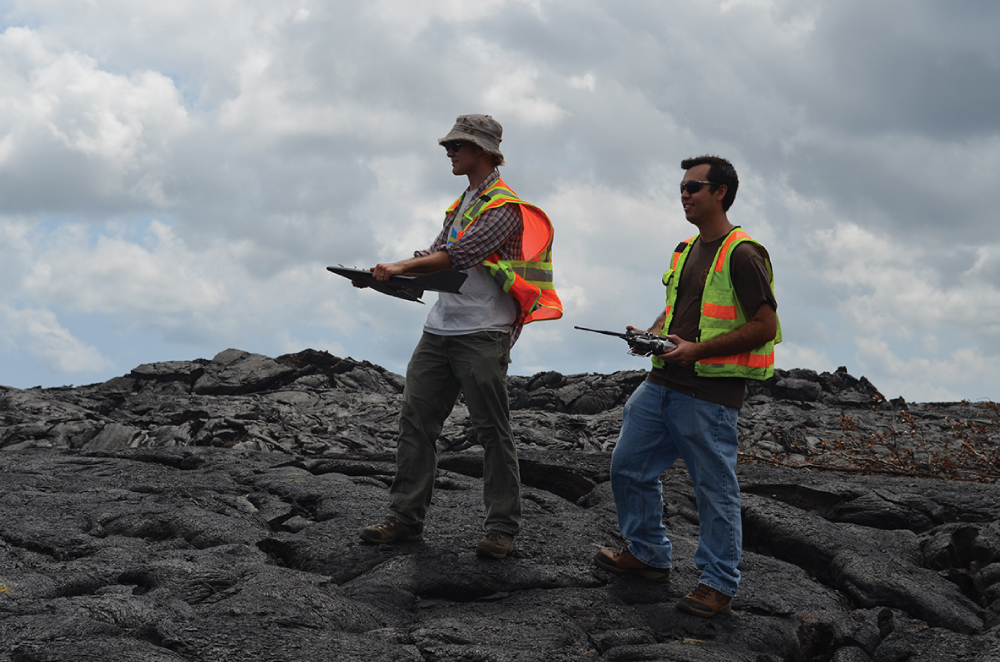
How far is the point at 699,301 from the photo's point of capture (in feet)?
13.7

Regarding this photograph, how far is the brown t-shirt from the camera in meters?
3.96

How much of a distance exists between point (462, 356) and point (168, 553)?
1.97 meters

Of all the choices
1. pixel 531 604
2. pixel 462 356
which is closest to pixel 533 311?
pixel 462 356

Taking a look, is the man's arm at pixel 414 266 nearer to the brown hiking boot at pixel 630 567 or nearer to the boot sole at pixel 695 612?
the brown hiking boot at pixel 630 567

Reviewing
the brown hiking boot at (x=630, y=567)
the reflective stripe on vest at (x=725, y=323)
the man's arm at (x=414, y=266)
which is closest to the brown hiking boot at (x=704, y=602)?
the brown hiking boot at (x=630, y=567)

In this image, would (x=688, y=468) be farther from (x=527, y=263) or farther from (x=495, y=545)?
(x=527, y=263)

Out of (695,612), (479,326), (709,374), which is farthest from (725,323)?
(695,612)

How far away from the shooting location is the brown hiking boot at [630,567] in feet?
14.9

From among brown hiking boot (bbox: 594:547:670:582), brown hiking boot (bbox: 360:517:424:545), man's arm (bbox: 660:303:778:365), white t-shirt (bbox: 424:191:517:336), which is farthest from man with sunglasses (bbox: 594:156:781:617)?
brown hiking boot (bbox: 360:517:424:545)

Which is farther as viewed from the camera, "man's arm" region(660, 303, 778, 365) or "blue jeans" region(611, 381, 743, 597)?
"blue jeans" region(611, 381, 743, 597)

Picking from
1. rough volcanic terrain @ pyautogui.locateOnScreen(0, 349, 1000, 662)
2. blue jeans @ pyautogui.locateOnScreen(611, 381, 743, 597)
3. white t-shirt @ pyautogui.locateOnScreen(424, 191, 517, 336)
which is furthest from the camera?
Result: white t-shirt @ pyautogui.locateOnScreen(424, 191, 517, 336)

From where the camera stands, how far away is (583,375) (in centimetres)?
1518

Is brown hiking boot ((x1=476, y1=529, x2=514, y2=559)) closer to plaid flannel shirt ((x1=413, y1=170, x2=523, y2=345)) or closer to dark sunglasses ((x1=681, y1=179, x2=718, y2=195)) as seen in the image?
plaid flannel shirt ((x1=413, y1=170, x2=523, y2=345))

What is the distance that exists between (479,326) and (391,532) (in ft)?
4.54
